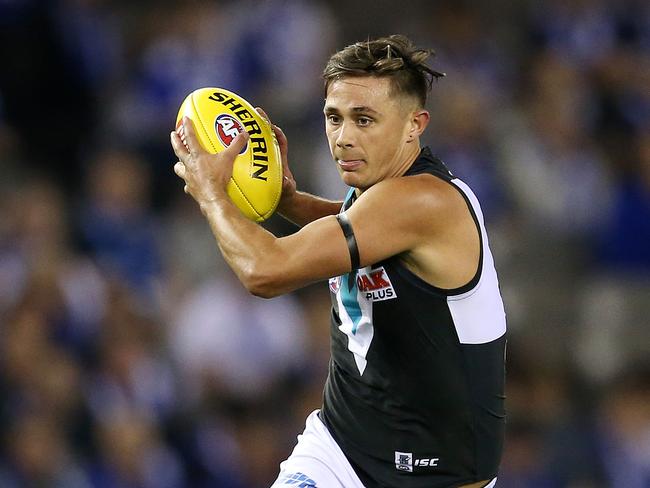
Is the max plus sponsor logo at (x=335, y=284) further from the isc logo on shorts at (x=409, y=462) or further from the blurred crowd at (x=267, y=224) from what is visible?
the blurred crowd at (x=267, y=224)

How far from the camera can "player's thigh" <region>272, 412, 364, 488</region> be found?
5.30 metres

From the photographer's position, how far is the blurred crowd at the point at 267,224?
30.1 feet

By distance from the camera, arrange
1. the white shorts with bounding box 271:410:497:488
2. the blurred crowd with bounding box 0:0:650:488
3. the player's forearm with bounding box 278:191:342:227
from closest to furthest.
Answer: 1. the white shorts with bounding box 271:410:497:488
2. the player's forearm with bounding box 278:191:342:227
3. the blurred crowd with bounding box 0:0:650:488

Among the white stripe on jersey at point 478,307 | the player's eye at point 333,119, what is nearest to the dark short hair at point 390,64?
the player's eye at point 333,119

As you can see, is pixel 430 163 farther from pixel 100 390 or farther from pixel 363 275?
pixel 100 390

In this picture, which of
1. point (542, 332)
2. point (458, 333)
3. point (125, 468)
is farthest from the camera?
point (542, 332)

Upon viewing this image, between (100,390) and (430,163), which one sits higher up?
(430,163)

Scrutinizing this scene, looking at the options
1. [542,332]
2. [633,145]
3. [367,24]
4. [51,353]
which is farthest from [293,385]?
[367,24]

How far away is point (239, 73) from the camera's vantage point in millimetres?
11867

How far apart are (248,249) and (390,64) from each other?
2.94 ft

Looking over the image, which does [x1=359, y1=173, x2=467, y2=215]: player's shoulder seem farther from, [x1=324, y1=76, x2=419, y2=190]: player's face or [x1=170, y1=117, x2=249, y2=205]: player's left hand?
[x1=170, y1=117, x2=249, y2=205]: player's left hand

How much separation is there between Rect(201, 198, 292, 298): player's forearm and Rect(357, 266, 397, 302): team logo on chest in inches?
14.2

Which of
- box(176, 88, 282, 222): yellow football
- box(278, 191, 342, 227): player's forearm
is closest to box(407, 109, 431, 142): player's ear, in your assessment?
box(176, 88, 282, 222): yellow football

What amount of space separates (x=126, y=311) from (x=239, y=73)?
2.92 m
